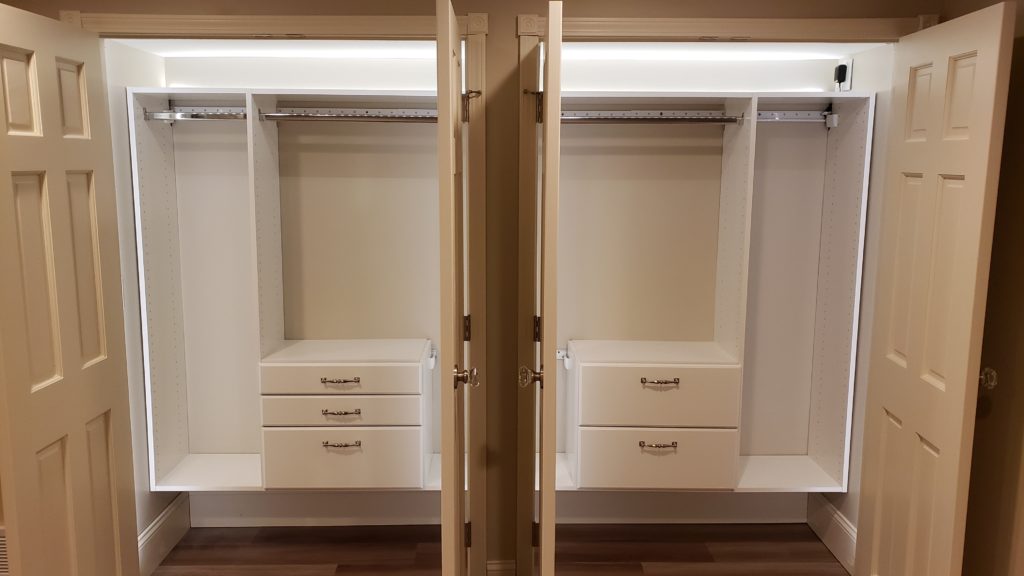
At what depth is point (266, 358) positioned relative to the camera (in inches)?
109

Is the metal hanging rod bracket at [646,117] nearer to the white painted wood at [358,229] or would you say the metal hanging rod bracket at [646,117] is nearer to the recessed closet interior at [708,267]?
the recessed closet interior at [708,267]

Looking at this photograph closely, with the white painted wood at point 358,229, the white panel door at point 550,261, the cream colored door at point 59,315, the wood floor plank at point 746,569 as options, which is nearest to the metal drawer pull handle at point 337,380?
the white painted wood at point 358,229

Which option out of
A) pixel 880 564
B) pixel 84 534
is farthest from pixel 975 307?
pixel 84 534

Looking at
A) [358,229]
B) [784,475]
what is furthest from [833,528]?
[358,229]

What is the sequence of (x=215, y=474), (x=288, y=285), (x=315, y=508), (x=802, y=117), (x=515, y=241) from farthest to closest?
(x=315, y=508)
(x=288, y=285)
(x=215, y=474)
(x=802, y=117)
(x=515, y=241)

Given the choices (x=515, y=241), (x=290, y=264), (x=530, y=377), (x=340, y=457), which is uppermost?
(x=515, y=241)

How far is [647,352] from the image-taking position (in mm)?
2918

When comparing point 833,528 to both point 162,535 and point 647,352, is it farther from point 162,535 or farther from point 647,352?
point 162,535

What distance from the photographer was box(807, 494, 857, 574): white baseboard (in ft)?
9.37

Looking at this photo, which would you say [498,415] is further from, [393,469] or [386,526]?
[386,526]

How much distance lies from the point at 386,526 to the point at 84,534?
127cm

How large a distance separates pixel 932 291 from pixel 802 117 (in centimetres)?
103

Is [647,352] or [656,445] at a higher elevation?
[647,352]

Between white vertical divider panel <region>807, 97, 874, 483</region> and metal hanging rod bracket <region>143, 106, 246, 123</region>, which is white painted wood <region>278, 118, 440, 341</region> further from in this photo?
white vertical divider panel <region>807, 97, 874, 483</region>
